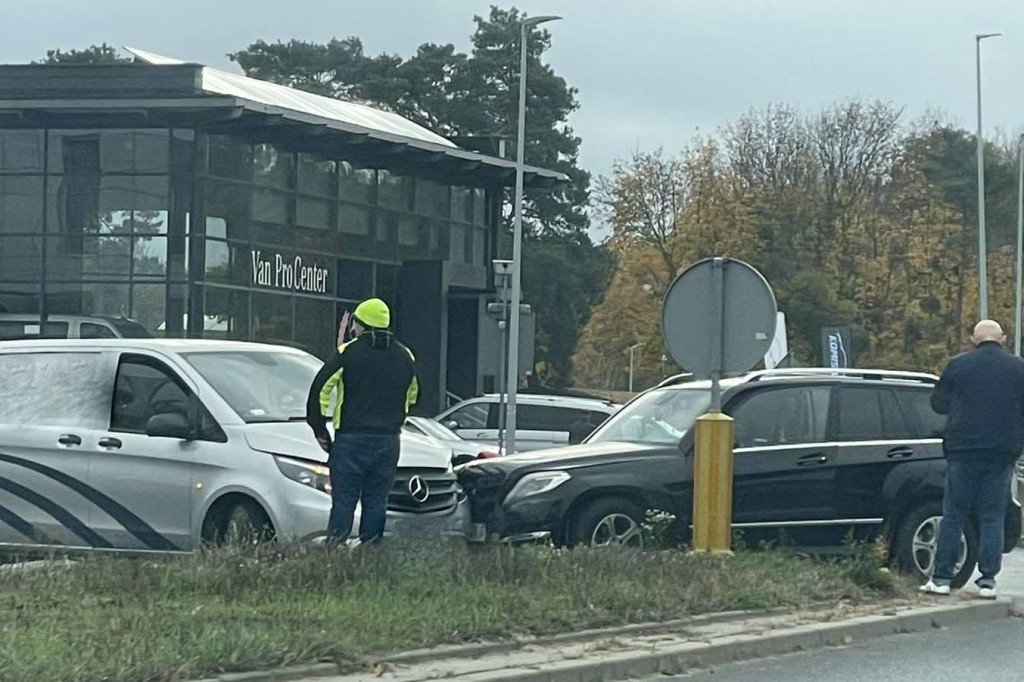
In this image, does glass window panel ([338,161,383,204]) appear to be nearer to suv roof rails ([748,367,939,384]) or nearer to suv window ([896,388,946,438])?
suv roof rails ([748,367,939,384])

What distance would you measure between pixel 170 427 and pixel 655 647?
4512 millimetres

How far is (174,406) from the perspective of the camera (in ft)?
40.4

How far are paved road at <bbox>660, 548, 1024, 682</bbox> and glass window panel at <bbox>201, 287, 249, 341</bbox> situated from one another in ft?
89.6

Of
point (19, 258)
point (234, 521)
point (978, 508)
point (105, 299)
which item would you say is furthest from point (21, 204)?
point (978, 508)

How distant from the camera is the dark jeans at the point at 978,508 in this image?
1144 cm

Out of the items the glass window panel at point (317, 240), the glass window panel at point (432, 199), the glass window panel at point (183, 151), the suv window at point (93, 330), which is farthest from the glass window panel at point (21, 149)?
the glass window panel at point (432, 199)

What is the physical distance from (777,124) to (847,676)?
49.3m

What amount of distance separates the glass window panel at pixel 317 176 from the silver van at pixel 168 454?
26.3 m

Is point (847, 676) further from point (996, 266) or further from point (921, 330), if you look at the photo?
point (996, 266)

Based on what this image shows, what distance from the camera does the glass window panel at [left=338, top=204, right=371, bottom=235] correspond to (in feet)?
133

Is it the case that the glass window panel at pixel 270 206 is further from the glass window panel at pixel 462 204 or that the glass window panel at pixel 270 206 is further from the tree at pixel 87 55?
the tree at pixel 87 55

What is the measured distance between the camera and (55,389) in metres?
12.9

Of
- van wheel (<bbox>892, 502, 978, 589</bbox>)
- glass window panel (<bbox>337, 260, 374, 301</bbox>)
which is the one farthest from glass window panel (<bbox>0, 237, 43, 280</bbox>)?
van wheel (<bbox>892, 502, 978, 589</bbox>)

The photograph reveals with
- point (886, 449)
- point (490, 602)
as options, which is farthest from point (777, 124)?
point (490, 602)
